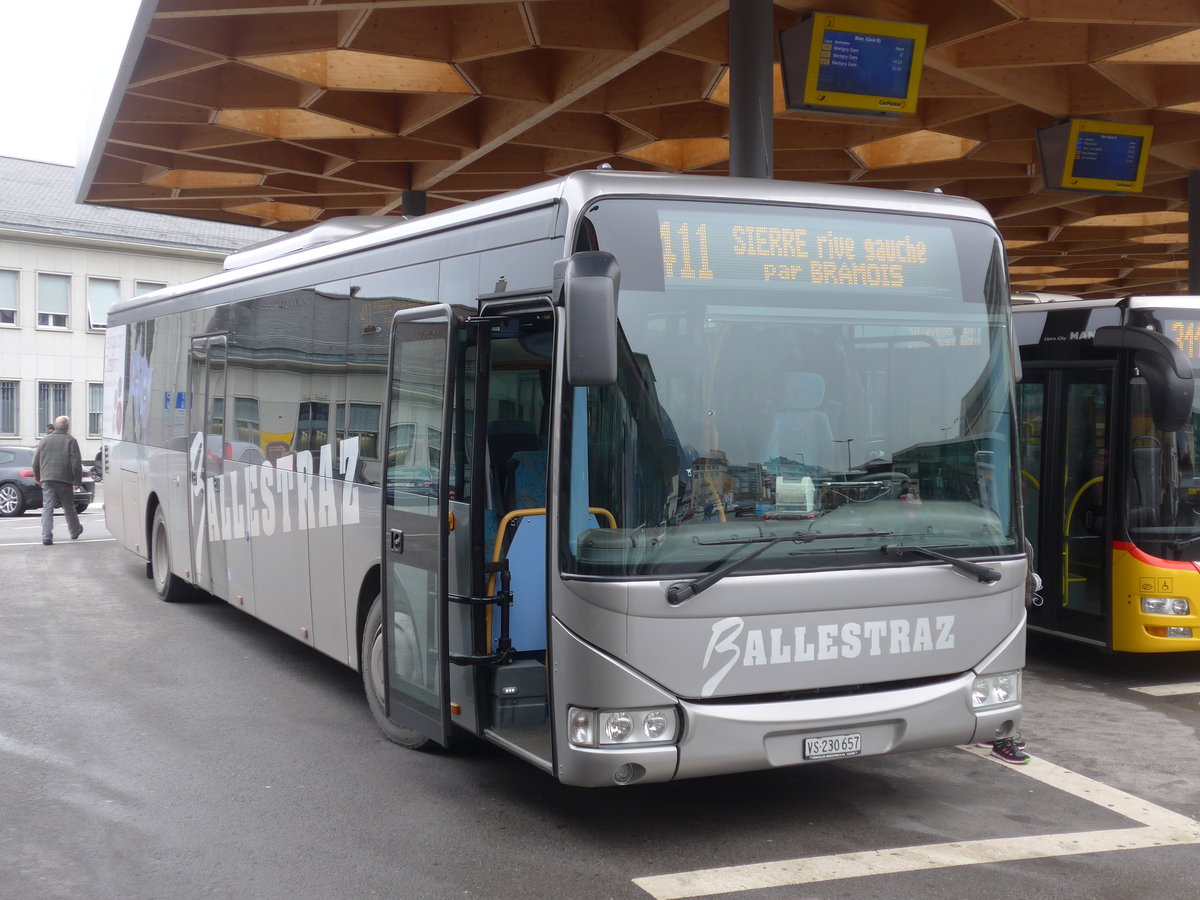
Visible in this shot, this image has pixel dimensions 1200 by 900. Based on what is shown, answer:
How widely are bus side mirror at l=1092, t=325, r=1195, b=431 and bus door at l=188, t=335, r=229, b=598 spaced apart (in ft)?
23.0

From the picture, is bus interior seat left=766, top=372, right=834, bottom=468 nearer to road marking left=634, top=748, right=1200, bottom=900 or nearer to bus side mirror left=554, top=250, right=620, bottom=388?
bus side mirror left=554, top=250, right=620, bottom=388

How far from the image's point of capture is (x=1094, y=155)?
14.4 metres


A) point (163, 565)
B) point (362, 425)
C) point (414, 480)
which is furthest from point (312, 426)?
point (163, 565)

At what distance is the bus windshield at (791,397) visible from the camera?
533cm

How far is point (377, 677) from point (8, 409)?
4023 centimetres

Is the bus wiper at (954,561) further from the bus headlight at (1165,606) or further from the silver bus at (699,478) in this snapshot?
the bus headlight at (1165,606)

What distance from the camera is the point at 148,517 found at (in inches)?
524

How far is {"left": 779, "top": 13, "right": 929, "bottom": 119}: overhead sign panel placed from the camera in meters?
10.3

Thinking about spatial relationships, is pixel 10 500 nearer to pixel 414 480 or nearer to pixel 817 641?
pixel 414 480

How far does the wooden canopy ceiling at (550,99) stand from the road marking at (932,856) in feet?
22.2

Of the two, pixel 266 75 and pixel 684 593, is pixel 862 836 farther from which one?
pixel 266 75

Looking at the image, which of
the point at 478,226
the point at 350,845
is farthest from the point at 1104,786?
the point at 478,226

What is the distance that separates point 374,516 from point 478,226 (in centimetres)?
191

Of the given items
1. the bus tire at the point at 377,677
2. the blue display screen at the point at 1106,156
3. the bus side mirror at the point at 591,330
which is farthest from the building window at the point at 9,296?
the bus side mirror at the point at 591,330
